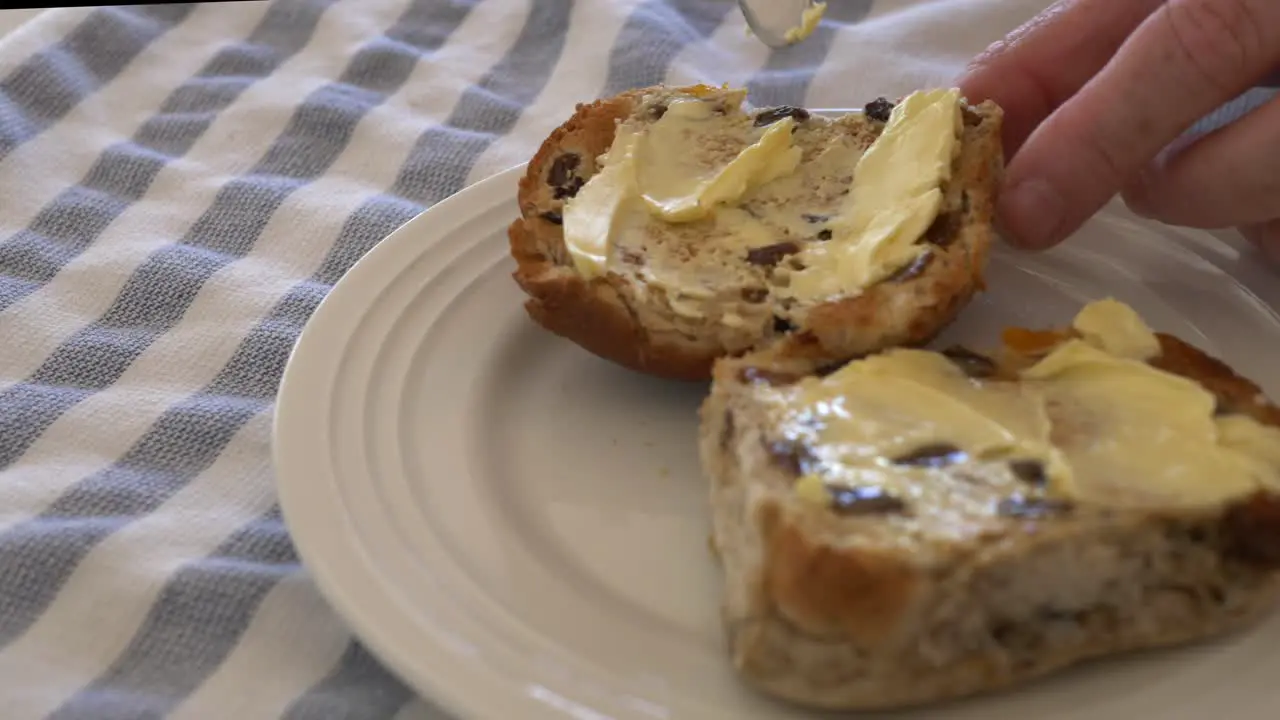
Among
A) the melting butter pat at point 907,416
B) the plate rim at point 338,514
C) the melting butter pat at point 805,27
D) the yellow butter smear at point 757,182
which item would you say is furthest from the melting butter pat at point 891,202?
the melting butter pat at point 805,27

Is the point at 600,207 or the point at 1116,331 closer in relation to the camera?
the point at 1116,331

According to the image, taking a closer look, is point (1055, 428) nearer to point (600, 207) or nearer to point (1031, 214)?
point (1031, 214)

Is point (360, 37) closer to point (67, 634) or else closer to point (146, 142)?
point (146, 142)

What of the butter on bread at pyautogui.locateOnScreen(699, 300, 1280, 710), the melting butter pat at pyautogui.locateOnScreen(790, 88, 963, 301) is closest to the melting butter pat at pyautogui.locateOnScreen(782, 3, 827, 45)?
the melting butter pat at pyautogui.locateOnScreen(790, 88, 963, 301)

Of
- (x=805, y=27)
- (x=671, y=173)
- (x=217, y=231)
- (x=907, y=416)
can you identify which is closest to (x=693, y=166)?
(x=671, y=173)

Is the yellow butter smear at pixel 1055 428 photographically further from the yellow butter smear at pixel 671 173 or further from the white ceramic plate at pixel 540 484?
the yellow butter smear at pixel 671 173

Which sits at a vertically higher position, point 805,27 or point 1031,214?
point 1031,214
